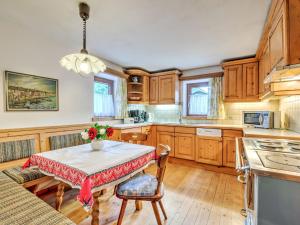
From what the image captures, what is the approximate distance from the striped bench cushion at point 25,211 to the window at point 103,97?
2.19 meters

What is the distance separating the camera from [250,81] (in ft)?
9.82

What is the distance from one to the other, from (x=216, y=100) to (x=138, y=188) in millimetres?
2833

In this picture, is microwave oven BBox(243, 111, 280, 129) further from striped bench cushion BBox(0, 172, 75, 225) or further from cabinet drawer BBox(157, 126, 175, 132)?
striped bench cushion BBox(0, 172, 75, 225)

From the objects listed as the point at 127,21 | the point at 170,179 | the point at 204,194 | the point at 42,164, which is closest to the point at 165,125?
the point at 170,179

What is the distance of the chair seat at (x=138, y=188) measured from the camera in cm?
141

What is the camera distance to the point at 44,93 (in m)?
2.37

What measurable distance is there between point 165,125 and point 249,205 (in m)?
2.49

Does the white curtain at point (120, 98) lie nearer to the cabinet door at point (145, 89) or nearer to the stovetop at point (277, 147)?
the cabinet door at point (145, 89)

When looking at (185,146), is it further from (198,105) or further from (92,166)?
(92,166)

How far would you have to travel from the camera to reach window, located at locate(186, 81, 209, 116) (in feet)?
12.6

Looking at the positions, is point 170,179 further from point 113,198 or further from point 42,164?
point 42,164

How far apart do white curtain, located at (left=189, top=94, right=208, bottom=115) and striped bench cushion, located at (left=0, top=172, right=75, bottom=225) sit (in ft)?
11.6

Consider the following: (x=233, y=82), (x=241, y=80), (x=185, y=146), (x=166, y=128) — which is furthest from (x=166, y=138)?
(x=241, y=80)

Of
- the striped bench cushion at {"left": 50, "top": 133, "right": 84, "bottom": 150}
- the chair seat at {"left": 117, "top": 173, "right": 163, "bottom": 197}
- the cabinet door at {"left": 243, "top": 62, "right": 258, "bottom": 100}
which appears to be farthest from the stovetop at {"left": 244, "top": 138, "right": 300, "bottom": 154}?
the striped bench cushion at {"left": 50, "top": 133, "right": 84, "bottom": 150}
